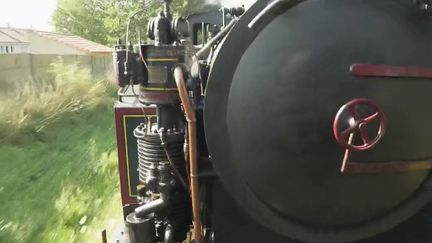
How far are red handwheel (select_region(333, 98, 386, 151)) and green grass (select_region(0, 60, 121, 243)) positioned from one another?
349 centimetres

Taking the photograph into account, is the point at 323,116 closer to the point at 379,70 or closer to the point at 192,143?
the point at 379,70

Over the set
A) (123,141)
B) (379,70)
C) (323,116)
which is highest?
(379,70)

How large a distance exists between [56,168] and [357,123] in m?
7.12

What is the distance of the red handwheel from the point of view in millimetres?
1413

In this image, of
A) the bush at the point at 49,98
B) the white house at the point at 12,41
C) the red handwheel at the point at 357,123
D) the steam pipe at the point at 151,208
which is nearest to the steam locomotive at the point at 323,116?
the red handwheel at the point at 357,123

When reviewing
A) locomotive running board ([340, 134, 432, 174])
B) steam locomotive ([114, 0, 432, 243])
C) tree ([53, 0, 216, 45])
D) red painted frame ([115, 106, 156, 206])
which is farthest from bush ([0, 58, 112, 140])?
locomotive running board ([340, 134, 432, 174])

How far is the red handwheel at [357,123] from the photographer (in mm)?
1413

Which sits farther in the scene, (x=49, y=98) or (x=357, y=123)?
(x=49, y=98)

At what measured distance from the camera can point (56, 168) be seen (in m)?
7.67

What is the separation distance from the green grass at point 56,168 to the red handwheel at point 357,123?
3491 millimetres

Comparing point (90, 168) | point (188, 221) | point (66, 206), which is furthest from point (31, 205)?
point (188, 221)

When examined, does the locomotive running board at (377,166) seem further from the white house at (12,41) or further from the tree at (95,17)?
the tree at (95,17)

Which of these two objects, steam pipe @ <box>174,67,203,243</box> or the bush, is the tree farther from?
steam pipe @ <box>174,67,203,243</box>

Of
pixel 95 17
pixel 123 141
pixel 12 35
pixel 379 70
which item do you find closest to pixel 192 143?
pixel 379 70
